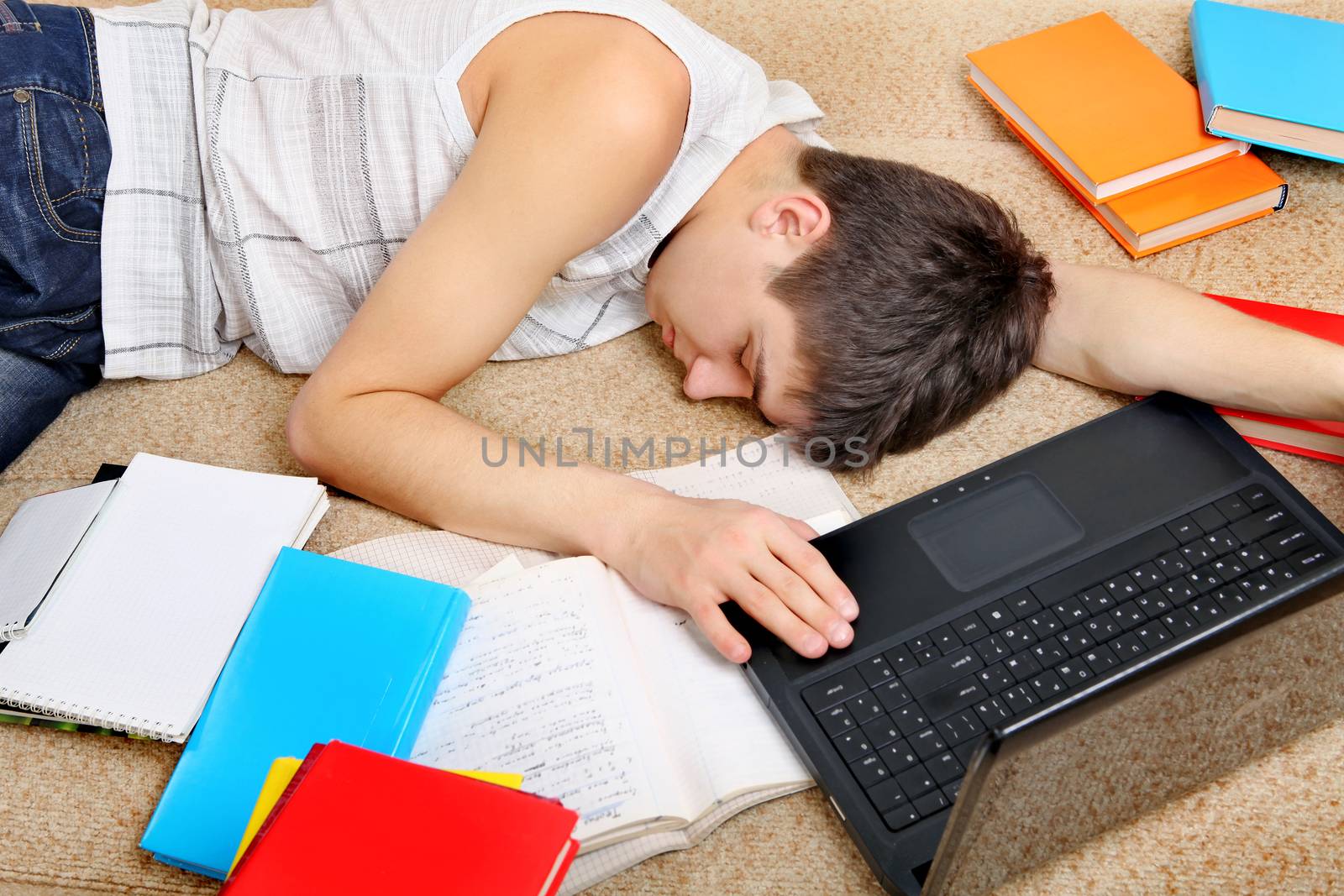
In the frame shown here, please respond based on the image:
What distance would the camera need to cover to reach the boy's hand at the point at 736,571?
68cm

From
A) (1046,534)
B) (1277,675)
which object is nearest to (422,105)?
(1046,534)

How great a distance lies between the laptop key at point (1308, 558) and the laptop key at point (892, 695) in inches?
11.3

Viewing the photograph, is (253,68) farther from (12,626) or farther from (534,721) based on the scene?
(534,721)

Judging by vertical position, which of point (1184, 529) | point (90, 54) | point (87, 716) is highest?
point (90, 54)

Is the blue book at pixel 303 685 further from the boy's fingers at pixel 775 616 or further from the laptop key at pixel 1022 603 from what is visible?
the laptop key at pixel 1022 603

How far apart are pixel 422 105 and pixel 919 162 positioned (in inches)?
20.7

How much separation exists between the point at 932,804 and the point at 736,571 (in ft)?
0.63

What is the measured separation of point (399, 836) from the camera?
0.52 metres

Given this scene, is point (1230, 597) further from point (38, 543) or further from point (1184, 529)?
point (38, 543)

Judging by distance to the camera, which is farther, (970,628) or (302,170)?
(302,170)

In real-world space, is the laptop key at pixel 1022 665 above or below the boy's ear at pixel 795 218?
below

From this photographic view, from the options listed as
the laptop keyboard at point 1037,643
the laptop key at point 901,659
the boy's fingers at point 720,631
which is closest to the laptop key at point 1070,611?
the laptop keyboard at point 1037,643

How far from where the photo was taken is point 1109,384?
88 cm

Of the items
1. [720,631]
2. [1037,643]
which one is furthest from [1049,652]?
[720,631]
